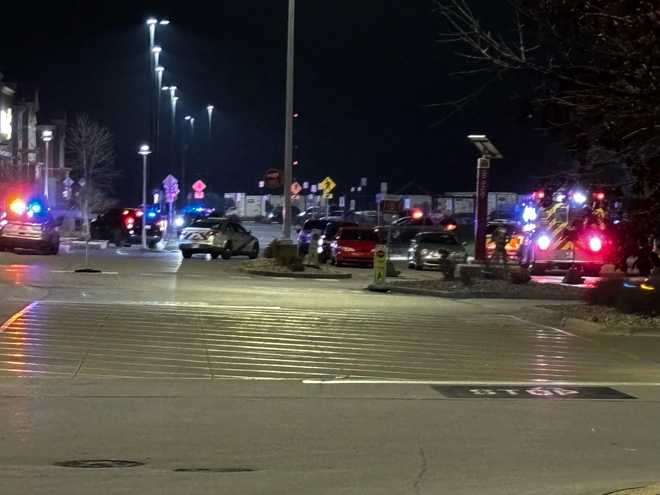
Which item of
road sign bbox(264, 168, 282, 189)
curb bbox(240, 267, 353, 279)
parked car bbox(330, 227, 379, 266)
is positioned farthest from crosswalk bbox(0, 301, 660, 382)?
parked car bbox(330, 227, 379, 266)

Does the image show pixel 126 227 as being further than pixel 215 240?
Yes

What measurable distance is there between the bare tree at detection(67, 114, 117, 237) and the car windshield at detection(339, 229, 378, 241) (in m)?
34.5

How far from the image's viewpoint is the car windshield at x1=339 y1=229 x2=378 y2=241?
3597 centimetres

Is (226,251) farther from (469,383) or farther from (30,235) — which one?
(469,383)

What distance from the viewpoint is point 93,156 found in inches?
2857

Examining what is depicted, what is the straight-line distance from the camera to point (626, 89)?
14.7 meters

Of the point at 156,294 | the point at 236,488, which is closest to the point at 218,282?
the point at 156,294

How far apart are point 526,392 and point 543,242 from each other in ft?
64.2

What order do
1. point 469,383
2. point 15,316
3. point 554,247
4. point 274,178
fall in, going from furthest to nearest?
point 274,178
point 554,247
point 15,316
point 469,383

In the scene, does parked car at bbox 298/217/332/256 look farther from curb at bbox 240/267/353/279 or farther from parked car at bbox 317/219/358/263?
curb at bbox 240/267/353/279

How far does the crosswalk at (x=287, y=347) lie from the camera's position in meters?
12.0

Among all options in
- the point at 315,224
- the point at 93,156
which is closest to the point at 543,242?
the point at 315,224

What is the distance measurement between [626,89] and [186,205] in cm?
6606

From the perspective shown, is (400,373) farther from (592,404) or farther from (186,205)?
(186,205)
